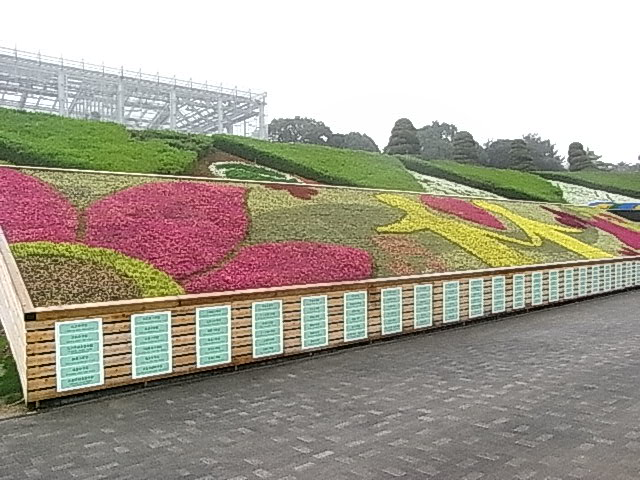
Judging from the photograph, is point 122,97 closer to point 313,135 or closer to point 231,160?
point 231,160

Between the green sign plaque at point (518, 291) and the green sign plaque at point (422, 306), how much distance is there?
8.43 ft

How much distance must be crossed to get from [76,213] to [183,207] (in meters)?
1.91

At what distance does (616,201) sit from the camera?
97.5 ft

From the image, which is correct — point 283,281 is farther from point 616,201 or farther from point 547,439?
point 616,201

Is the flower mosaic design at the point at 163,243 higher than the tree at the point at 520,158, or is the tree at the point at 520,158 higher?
the tree at the point at 520,158

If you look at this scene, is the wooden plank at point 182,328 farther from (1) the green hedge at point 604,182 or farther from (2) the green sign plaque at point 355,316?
(1) the green hedge at point 604,182

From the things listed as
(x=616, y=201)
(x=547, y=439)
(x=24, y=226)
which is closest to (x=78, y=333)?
(x=24, y=226)

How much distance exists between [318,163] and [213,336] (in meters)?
13.6

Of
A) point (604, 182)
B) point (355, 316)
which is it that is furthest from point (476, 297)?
point (604, 182)

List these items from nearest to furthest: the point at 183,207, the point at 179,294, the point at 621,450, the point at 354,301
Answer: the point at 621,450 < the point at 179,294 < the point at 354,301 < the point at 183,207

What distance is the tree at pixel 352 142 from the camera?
3828 centimetres

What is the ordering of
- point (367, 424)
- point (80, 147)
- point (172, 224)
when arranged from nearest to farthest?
1. point (367, 424)
2. point (172, 224)
3. point (80, 147)

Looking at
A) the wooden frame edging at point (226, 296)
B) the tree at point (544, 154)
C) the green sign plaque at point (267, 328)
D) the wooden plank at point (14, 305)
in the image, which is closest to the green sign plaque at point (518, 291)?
the wooden frame edging at point (226, 296)

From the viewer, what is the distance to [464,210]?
15617 millimetres
